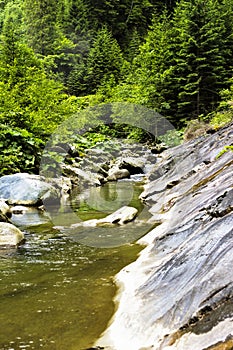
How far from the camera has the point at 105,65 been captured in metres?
47.6

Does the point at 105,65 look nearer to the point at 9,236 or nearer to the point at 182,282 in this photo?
the point at 9,236

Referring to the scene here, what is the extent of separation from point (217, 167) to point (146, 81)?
2801 centimetres

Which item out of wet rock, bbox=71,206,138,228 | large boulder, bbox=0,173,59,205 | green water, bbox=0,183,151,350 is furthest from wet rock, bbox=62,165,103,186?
green water, bbox=0,183,151,350

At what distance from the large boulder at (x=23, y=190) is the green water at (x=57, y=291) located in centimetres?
401

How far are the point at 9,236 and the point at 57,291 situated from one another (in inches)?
104

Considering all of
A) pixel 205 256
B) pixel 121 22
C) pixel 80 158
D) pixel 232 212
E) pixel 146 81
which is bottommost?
pixel 80 158

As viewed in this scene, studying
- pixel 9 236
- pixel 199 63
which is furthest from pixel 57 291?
pixel 199 63

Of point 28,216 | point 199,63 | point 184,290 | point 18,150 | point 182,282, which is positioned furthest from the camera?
point 199,63

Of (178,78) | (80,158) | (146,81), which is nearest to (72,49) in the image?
(146,81)

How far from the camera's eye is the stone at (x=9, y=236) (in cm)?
736

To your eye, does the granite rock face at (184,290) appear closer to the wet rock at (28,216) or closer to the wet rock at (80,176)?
the wet rock at (28,216)

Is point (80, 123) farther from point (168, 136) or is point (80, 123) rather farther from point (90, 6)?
point (90, 6)

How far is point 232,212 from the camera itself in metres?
4.65

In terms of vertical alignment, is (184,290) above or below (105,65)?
below
